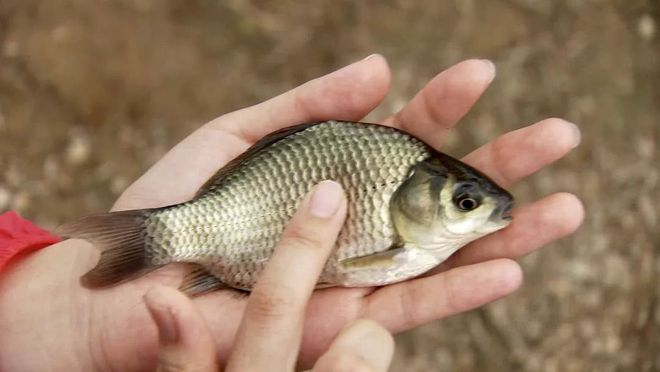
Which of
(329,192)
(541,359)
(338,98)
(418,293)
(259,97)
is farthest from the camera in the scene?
(259,97)

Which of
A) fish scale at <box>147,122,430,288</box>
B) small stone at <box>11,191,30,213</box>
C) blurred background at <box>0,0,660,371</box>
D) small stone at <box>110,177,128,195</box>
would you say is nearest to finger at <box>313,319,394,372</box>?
fish scale at <box>147,122,430,288</box>

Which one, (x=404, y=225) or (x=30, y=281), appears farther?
(x=30, y=281)

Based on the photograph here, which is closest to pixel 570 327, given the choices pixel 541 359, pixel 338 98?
pixel 541 359

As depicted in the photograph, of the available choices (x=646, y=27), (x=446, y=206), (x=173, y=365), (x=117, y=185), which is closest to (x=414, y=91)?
(x=646, y=27)

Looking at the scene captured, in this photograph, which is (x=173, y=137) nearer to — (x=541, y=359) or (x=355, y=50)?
(x=355, y=50)

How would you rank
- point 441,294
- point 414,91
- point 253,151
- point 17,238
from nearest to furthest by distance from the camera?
1. point 441,294
2. point 253,151
3. point 17,238
4. point 414,91

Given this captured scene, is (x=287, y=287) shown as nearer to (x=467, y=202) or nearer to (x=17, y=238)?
(x=467, y=202)
